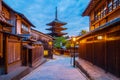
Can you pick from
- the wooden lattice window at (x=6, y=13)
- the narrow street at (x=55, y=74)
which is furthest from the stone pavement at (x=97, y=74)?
the wooden lattice window at (x=6, y=13)

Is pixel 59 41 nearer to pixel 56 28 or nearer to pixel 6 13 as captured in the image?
pixel 56 28

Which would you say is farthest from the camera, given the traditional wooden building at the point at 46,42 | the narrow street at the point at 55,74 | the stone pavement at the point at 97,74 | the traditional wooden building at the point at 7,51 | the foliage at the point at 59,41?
the foliage at the point at 59,41

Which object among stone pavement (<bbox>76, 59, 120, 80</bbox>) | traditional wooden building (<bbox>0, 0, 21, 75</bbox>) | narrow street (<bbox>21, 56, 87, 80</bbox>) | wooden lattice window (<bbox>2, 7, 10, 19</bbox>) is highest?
wooden lattice window (<bbox>2, 7, 10, 19</bbox>)

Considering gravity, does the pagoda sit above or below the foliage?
above

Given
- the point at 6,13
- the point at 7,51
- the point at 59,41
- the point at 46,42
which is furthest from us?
the point at 59,41

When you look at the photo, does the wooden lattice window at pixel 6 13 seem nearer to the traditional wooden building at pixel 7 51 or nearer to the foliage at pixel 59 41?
the traditional wooden building at pixel 7 51

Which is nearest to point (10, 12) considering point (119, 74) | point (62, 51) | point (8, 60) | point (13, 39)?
point (13, 39)

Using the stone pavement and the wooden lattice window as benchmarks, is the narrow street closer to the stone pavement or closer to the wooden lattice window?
the stone pavement

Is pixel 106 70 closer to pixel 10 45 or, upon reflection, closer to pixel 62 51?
pixel 10 45

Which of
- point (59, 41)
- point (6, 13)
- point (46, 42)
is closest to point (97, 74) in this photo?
point (6, 13)

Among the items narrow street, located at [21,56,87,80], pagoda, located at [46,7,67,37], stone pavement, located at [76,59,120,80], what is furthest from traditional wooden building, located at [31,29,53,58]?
stone pavement, located at [76,59,120,80]

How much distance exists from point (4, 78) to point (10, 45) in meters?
3.37

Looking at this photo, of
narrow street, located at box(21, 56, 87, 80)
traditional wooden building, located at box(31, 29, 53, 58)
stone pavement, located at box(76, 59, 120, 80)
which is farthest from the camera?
traditional wooden building, located at box(31, 29, 53, 58)

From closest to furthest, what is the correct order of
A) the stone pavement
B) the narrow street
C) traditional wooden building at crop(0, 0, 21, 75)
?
1. the stone pavement
2. traditional wooden building at crop(0, 0, 21, 75)
3. the narrow street
